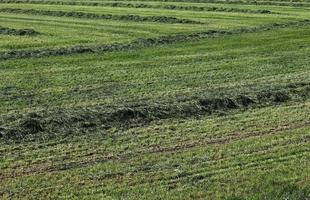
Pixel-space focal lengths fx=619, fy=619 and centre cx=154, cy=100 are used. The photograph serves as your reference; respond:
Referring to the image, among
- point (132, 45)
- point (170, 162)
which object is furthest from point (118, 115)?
point (132, 45)

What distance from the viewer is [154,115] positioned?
2086cm

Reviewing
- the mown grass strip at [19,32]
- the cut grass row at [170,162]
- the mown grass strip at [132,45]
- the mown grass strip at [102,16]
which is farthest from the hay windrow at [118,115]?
the mown grass strip at [102,16]

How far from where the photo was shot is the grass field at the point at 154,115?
1475 cm

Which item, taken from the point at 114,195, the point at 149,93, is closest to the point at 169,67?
the point at 149,93

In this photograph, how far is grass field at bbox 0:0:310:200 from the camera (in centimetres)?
1475

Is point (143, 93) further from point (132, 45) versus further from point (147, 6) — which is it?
point (147, 6)

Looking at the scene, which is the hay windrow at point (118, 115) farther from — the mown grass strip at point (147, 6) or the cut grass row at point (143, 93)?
the mown grass strip at point (147, 6)

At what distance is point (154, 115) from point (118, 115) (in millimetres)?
1223

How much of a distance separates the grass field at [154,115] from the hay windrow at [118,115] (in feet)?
0.13

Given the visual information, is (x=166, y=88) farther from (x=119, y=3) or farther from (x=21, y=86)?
(x=119, y=3)

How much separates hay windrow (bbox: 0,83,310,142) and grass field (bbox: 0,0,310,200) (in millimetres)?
41

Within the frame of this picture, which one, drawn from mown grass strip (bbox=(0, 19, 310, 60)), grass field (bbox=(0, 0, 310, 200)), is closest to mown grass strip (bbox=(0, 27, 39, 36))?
grass field (bbox=(0, 0, 310, 200))

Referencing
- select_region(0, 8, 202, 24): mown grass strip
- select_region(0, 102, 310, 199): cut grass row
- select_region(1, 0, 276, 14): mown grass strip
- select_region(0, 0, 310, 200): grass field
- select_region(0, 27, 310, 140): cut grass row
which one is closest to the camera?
select_region(0, 102, 310, 199): cut grass row

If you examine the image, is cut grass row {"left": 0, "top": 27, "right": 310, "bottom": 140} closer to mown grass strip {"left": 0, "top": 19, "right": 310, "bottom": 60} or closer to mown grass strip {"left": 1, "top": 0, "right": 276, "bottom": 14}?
mown grass strip {"left": 0, "top": 19, "right": 310, "bottom": 60}
